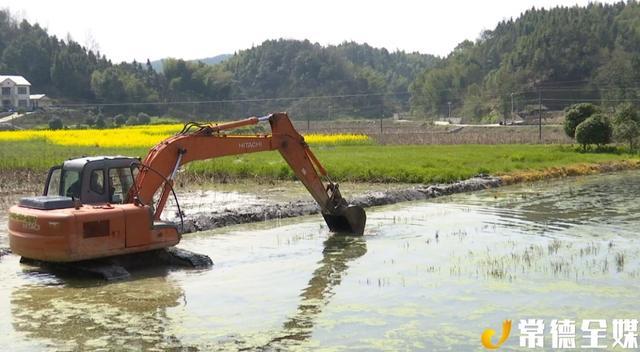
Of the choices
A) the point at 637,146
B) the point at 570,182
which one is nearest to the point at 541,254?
the point at 570,182

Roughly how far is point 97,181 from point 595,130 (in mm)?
32842

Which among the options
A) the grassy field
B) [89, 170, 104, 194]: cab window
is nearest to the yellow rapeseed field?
the grassy field

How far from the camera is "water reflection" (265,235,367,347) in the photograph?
9.76 m

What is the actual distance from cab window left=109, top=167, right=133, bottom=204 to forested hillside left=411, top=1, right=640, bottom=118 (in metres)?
86.1

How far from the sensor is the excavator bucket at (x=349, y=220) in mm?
Answer: 17312

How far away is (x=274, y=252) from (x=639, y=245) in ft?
22.1

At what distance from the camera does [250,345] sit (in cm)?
922

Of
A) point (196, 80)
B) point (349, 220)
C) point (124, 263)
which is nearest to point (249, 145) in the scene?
point (349, 220)

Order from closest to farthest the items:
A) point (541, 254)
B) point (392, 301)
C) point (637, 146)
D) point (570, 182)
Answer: point (392, 301)
point (541, 254)
point (570, 182)
point (637, 146)

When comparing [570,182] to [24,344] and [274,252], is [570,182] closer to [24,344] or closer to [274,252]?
[274,252]

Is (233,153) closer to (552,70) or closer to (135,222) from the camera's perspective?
(135,222)

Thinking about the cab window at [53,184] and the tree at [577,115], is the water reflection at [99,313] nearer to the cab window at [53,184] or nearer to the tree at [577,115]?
the cab window at [53,184]

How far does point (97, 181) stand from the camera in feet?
43.7

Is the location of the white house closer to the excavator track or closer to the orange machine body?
the excavator track
